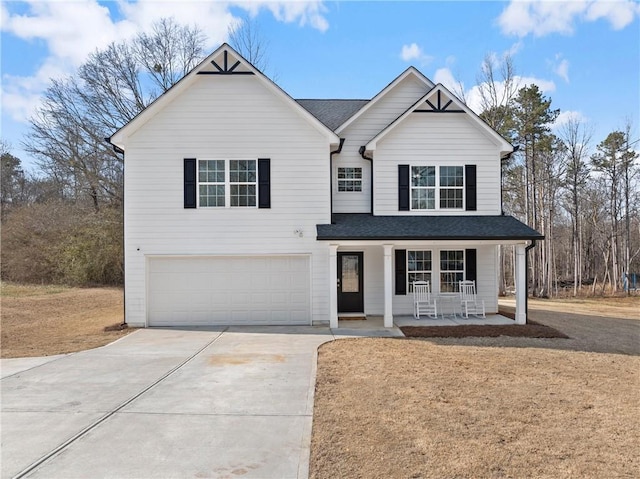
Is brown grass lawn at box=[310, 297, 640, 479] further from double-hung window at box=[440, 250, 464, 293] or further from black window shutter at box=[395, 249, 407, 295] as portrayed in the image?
double-hung window at box=[440, 250, 464, 293]

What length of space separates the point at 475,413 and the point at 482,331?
606 centimetres

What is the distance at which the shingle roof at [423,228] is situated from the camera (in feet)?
38.0

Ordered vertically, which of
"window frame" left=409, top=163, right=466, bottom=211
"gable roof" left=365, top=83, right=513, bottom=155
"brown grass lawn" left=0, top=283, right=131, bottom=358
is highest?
"gable roof" left=365, top=83, right=513, bottom=155

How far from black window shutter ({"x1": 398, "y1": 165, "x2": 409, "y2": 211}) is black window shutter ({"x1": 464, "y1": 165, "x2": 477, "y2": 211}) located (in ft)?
6.31

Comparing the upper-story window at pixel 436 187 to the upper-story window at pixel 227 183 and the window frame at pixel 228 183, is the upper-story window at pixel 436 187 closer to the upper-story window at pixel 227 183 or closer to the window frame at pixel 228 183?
the window frame at pixel 228 183

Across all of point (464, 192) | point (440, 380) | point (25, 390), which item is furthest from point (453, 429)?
point (464, 192)

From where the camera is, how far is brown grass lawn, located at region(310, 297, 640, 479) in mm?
3963

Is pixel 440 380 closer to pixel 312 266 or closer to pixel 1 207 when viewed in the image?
pixel 312 266

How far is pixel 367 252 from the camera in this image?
13.3m

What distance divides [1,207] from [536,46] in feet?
111

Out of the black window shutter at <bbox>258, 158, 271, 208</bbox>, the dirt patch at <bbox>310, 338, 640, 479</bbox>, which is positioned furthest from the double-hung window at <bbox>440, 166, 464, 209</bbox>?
the dirt patch at <bbox>310, 338, 640, 479</bbox>

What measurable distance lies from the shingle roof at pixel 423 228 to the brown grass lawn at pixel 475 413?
350 cm

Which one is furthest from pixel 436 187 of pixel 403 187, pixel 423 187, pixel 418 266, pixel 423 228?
pixel 418 266

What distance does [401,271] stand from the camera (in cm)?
1342
